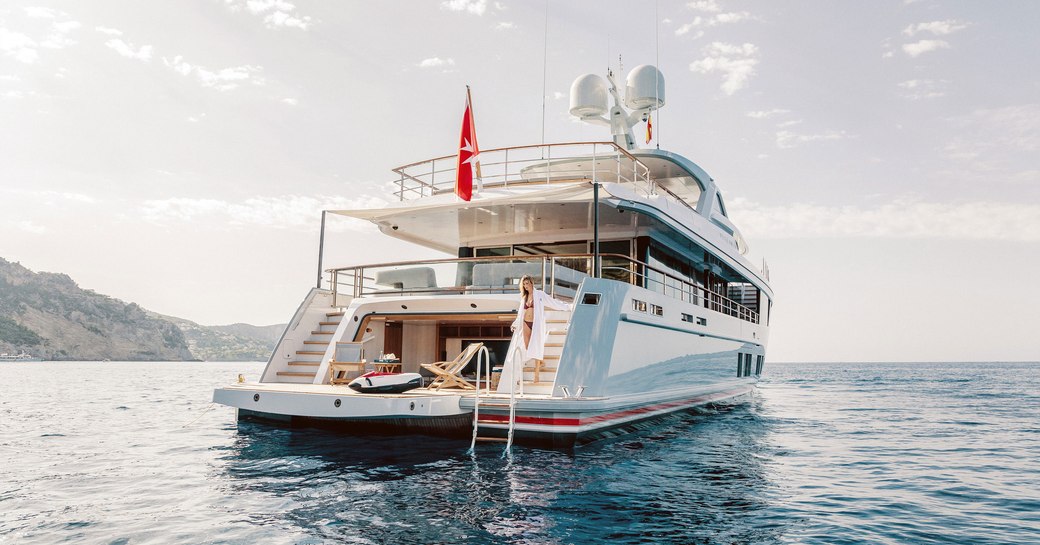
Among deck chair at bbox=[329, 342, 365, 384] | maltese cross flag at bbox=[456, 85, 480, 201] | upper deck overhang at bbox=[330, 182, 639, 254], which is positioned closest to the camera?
deck chair at bbox=[329, 342, 365, 384]

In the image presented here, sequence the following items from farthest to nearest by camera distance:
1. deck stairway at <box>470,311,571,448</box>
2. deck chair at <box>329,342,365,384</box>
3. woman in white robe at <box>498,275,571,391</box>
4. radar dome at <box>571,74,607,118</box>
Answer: radar dome at <box>571,74,607,118</box> < deck chair at <box>329,342,365,384</box> < woman in white robe at <box>498,275,571,391</box> < deck stairway at <box>470,311,571,448</box>

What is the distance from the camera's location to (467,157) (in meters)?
12.3

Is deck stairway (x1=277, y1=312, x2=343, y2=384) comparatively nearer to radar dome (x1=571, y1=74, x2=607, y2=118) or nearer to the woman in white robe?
the woman in white robe

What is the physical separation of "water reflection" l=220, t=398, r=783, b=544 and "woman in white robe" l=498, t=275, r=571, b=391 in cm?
114

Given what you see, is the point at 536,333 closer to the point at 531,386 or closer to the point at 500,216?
the point at 531,386

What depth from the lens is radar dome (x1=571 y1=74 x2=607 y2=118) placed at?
1797cm

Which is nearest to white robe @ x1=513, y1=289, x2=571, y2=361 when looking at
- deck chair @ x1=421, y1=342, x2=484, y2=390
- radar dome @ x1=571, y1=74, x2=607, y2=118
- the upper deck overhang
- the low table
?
deck chair @ x1=421, y1=342, x2=484, y2=390

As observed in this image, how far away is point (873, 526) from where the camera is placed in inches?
228

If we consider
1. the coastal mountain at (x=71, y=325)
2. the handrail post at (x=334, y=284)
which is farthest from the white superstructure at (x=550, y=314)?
the coastal mountain at (x=71, y=325)

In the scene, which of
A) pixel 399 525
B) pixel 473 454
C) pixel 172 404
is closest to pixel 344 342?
pixel 473 454

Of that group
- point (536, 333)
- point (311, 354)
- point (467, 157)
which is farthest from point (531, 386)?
point (467, 157)

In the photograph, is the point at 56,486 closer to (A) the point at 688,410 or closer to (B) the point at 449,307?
(B) the point at 449,307

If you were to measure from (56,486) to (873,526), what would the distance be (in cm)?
770

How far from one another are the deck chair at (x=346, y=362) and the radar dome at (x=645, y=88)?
36.2 feet
